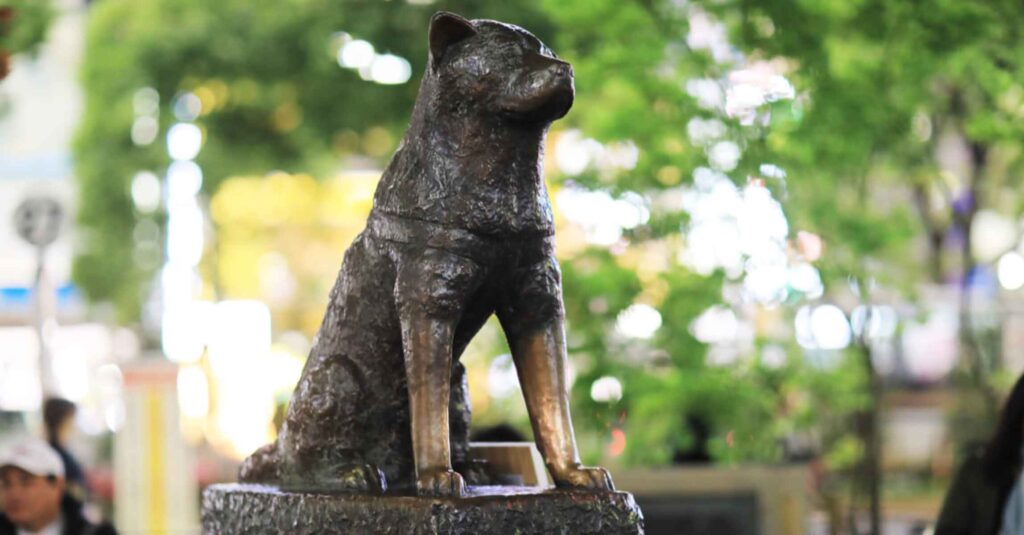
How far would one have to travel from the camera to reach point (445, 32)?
241cm

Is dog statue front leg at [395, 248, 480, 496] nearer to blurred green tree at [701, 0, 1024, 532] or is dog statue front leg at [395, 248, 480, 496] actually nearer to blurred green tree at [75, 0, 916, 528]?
blurred green tree at [701, 0, 1024, 532]

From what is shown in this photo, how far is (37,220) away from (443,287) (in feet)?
28.2

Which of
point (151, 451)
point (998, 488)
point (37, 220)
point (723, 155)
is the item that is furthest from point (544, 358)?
point (37, 220)

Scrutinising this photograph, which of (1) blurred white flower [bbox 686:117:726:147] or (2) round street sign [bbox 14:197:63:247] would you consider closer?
(1) blurred white flower [bbox 686:117:726:147]

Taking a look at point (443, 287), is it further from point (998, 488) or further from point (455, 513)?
point (998, 488)

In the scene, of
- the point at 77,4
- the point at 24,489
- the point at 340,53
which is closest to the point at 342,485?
the point at 24,489

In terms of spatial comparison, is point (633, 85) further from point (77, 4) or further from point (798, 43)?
point (77, 4)

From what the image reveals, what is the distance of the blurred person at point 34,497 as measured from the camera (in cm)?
461

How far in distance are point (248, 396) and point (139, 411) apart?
12878mm

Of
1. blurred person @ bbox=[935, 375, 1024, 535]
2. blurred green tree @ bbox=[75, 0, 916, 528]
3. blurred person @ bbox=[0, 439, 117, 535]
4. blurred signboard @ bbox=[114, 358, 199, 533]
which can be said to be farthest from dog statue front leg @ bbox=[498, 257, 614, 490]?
blurred signboard @ bbox=[114, 358, 199, 533]

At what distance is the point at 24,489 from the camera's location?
15.1 ft

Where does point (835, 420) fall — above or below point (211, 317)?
below

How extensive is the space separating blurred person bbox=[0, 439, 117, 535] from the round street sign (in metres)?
5.79

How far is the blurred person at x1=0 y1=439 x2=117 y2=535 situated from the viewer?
4.61 meters
